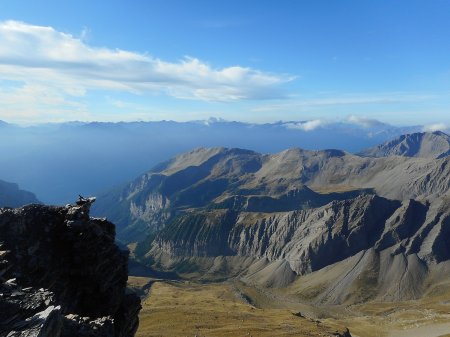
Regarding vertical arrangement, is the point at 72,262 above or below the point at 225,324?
above

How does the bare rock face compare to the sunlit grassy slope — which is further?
the sunlit grassy slope

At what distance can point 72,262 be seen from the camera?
33.0m

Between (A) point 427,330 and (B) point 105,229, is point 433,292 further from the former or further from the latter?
(B) point 105,229

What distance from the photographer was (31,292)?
2323cm

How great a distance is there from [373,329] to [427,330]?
55.7 ft

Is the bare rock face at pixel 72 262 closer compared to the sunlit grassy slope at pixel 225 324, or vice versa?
the bare rock face at pixel 72 262

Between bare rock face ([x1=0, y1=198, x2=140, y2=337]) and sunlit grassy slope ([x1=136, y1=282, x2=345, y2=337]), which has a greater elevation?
bare rock face ([x1=0, y1=198, x2=140, y2=337])

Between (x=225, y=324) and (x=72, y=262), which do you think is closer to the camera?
(x=72, y=262)

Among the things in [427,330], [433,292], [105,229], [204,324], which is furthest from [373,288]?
[105,229]

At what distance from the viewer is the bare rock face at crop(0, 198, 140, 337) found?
29500mm

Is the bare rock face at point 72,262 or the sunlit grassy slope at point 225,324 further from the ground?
the bare rock face at point 72,262

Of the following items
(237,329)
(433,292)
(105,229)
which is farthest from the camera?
(433,292)

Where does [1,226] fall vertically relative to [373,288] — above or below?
above

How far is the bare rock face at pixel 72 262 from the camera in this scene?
96.8ft
